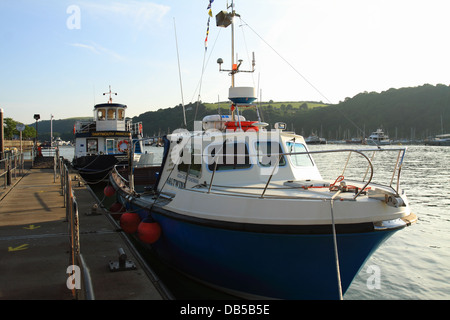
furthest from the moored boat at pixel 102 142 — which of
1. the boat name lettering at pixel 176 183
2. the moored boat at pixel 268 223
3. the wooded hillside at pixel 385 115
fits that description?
the wooded hillside at pixel 385 115

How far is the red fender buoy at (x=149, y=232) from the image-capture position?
21.2 feet

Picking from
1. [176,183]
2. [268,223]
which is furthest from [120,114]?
[268,223]

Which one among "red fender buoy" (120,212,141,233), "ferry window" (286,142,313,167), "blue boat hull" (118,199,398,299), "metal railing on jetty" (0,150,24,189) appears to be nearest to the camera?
"blue boat hull" (118,199,398,299)

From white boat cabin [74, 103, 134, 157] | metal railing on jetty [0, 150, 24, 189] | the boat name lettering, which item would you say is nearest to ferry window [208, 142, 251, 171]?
the boat name lettering

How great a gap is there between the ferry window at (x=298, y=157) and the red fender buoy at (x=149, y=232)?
9.37 feet

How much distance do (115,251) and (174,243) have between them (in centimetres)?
112

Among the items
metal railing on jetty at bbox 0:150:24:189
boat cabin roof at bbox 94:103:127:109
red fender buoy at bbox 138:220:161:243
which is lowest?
red fender buoy at bbox 138:220:161:243

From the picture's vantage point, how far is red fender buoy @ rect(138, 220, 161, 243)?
6.46 m

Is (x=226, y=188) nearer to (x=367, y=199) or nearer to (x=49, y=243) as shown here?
(x=367, y=199)

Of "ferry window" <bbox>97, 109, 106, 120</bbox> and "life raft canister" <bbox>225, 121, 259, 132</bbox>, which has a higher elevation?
"ferry window" <bbox>97, 109, 106, 120</bbox>

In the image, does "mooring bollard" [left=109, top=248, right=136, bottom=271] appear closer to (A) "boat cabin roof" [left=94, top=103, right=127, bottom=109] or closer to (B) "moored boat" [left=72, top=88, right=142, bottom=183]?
(B) "moored boat" [left=72, top=88, right=142, bottom=183]

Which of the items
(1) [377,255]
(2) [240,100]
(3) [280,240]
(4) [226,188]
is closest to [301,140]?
(2) [240,100]

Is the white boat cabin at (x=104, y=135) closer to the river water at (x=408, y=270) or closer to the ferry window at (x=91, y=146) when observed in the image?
the ferry window at (x=91, y=146)

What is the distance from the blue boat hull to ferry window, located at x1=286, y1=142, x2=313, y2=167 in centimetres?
237
